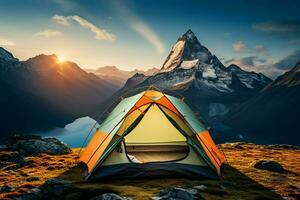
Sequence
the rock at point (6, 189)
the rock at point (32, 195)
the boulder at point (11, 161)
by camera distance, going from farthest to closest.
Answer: the boulder at point (11, 161), the rock at point (6, 189), the rock at point (32, 195)

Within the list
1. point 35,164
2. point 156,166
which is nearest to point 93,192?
point 156,166

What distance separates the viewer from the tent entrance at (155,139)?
22.4 meters

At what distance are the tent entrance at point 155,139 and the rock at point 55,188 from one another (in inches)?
271

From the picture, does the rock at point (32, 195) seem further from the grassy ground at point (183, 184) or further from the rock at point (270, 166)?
the rock at point (270, 166)

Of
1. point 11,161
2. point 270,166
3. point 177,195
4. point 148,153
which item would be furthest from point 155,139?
point 11,161

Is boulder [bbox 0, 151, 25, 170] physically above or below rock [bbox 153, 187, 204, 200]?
above

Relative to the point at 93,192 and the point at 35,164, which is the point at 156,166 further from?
the point at 35,164

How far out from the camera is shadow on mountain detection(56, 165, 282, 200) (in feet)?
46.9

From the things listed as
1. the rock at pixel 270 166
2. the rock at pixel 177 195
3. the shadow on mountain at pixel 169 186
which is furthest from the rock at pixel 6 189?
the rock at pixel 270 166

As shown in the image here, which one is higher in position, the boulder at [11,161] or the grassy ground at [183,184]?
the boulder at [11,161]

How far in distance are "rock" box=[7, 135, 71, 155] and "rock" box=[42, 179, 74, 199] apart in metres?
16.1

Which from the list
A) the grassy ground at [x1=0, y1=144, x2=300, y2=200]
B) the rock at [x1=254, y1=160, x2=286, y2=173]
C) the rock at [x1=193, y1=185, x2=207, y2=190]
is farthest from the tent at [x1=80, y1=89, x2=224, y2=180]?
the rock at [x1=254, y1=160, x2=286, y2=173]

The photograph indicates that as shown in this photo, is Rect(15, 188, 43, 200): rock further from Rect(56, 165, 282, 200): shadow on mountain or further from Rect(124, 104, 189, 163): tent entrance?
Rect(124, 104, 189, 163): tent entrance

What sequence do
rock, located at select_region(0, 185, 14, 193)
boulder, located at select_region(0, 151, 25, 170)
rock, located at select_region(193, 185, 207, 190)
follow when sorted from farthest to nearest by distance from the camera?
1. boulder, located at select_region(0, 151, 25, 170)
2. rock, located at select_region(0, 185, 14, 193)
3. rock, located at select_region(193, 185, 207, 190)
